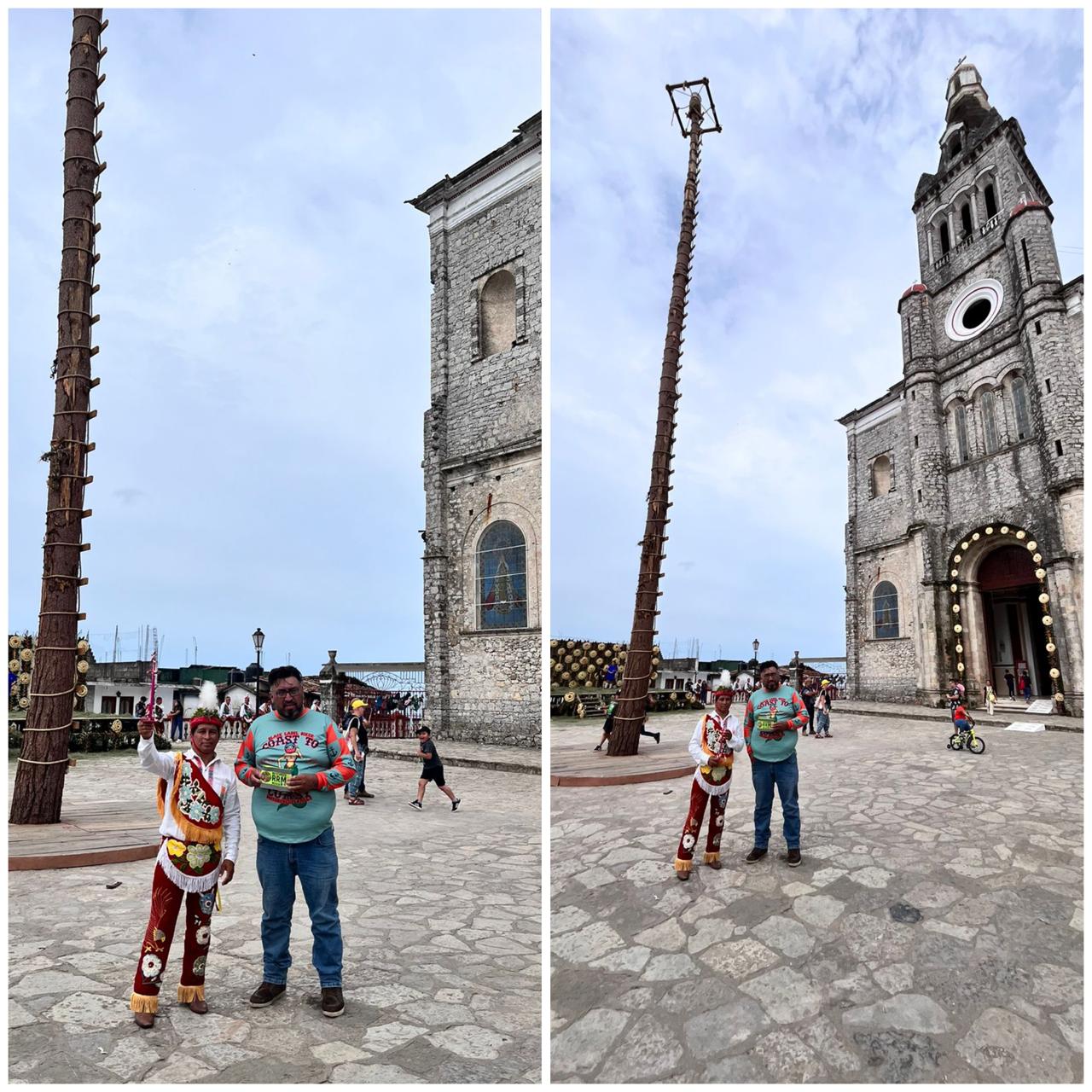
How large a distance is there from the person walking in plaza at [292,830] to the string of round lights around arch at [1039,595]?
1864 centimetres

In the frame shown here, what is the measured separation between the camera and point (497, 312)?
1770cm

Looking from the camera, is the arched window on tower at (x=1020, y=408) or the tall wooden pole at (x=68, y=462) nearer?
the tall wooden pole at (x=68, y=462)

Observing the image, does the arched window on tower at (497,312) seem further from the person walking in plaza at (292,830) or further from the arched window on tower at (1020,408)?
the person walking in plaza at (292,830)

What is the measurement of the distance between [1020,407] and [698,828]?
19.1 meters

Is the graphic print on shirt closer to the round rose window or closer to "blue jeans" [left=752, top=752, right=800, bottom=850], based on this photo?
"blue jeans" [left=752, top=752, right=800, bottom=850]

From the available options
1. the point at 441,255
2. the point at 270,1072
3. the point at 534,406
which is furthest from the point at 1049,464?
the point at 270,1072

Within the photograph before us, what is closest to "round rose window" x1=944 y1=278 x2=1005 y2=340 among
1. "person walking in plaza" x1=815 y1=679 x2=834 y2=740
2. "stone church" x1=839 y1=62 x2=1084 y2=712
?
"stone church" x1=839 y1=62 x2=1084 y2=712

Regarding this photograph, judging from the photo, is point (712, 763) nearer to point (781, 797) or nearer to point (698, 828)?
point (698, 828)

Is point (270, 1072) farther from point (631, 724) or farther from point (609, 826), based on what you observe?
point (631, 724)

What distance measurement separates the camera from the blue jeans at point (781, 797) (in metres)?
4.92

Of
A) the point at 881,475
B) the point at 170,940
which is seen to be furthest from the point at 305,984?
the point at 881,475

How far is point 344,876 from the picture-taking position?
566cm

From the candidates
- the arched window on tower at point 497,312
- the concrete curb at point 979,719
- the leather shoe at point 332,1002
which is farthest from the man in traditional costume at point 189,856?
the arched window on tower at point 497,312

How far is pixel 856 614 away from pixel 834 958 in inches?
926
